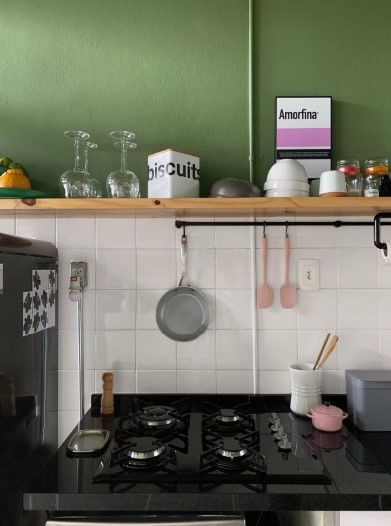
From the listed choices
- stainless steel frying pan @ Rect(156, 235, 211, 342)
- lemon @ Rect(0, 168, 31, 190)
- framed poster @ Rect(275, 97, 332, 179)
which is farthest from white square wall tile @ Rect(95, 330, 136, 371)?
framed poster @ Rect(275, 97, 332, 179)

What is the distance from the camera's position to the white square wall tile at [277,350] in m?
1.51

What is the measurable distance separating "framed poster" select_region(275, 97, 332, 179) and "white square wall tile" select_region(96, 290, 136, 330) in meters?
0.79

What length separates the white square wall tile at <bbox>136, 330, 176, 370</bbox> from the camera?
1.51 metres

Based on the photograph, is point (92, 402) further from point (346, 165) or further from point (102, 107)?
point (346, 165)

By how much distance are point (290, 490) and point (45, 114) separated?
1.51m

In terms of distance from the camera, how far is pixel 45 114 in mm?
1550

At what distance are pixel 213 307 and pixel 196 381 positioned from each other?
29cm

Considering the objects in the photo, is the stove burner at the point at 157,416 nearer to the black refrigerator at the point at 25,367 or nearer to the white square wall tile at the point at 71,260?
the black refrigerator at the point at 25,367

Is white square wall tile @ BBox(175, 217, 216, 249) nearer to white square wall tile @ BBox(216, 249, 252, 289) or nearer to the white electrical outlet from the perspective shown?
white square wall tile @ BBox(216, 249, 252, 289)

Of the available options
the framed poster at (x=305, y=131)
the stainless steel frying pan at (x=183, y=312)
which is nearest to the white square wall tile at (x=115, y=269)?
the stainless steel frying pan at (x=183, y=312)

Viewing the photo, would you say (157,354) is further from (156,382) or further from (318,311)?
(318,311)

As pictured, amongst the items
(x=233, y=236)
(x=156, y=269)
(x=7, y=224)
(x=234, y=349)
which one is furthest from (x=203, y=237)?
(x=7, y=224)

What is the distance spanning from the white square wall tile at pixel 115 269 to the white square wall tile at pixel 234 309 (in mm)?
347

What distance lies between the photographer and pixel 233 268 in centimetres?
152
